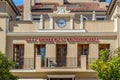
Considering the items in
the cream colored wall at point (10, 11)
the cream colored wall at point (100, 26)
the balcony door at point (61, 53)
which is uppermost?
the cream colored wall at point (10, 11)

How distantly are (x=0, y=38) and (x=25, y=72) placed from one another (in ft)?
12.5

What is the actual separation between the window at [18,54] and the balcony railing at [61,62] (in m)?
2.04

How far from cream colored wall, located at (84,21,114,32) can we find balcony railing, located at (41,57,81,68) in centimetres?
313

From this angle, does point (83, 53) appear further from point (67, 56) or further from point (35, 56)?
point (35, 56)

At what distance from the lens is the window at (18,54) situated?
1751 inches

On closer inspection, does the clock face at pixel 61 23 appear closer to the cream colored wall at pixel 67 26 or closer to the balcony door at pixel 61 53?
the cream colored wall at pixel 67 26

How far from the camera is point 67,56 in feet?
145

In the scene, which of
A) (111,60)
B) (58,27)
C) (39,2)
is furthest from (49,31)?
(39,2)

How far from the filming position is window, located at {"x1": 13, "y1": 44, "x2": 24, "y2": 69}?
146 ft

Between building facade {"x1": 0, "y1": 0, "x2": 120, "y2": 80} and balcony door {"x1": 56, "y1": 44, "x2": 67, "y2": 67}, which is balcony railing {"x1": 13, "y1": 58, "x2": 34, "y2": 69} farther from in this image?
balcony door {"x1": 56, "y1": 44, "x2": 67, "y2": 67}

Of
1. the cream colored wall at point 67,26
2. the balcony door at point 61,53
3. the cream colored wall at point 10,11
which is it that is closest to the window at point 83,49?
the balcony door at point 61,53

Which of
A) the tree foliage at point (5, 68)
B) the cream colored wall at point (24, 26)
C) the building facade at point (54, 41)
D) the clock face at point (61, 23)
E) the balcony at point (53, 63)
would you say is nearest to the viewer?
the tree foliage at point (5, 68)

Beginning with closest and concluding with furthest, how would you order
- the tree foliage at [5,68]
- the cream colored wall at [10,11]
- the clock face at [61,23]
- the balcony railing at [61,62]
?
the tree foliage at [5,68] → the balcony railing at [61,62] → the clock face at [61,23] → the cream colored wall at [10,11]

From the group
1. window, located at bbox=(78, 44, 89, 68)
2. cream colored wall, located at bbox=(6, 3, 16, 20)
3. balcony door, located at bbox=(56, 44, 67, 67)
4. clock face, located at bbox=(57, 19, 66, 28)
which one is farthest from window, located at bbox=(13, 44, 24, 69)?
window, located at bbox=(78, 44, 89, 68)
